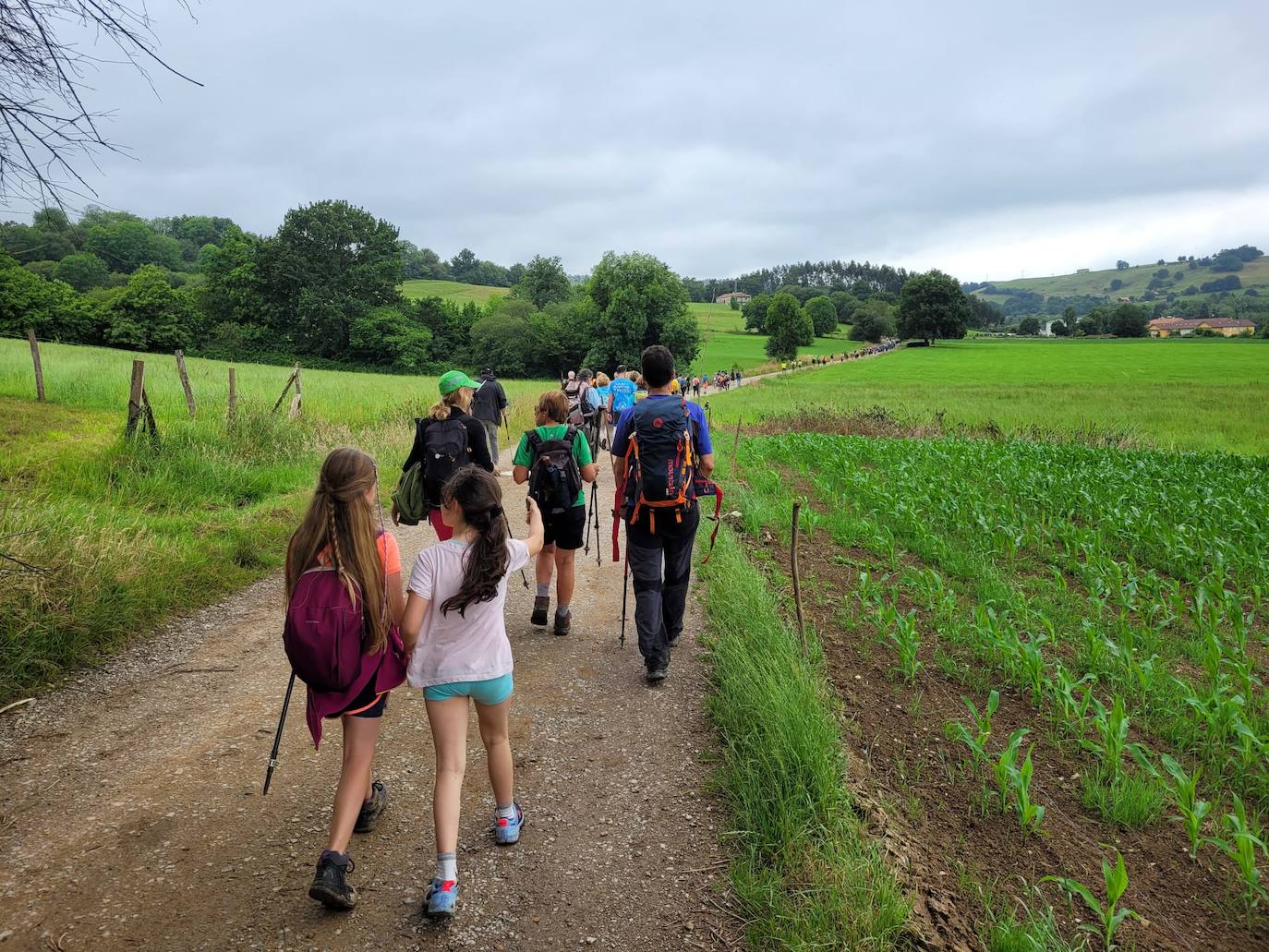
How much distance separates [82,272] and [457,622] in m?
71.3

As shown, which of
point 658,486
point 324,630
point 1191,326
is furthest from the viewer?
point 1191,326

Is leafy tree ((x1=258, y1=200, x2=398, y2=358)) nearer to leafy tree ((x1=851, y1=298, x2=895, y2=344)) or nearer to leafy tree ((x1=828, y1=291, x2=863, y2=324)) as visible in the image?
leafy tree ((x1=851, y1=298, x2=895, y2=344))

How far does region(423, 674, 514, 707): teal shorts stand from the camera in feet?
9.92

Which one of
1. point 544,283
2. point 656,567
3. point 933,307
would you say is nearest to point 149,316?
point 544,283

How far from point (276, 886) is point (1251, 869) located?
423cm

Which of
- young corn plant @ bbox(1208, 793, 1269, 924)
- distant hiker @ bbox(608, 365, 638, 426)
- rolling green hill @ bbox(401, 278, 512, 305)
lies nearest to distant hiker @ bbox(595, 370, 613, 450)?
distant hiker @ bbox(608, 365, 638, 426)

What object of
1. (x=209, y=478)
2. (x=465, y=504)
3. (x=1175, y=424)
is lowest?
(x=1175, y=424)

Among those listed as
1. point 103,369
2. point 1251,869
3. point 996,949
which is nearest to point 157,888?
point 996,949

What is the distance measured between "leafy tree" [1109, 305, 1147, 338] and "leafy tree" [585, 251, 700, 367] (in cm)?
7191

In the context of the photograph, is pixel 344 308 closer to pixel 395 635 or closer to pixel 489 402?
pixel 489 402

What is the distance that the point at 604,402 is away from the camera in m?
13.2

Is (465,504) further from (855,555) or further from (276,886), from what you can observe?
(855,555)

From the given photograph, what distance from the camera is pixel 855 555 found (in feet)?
28.8

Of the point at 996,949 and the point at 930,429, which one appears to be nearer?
the point at 996,949
